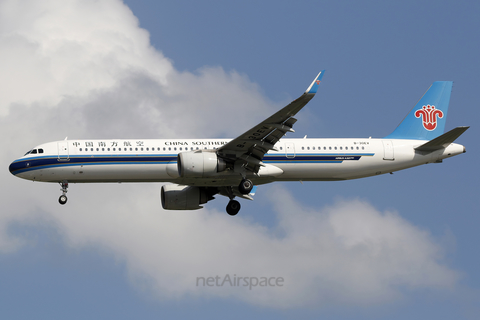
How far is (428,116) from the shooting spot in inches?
1794

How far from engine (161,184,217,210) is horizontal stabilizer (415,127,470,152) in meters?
14.2

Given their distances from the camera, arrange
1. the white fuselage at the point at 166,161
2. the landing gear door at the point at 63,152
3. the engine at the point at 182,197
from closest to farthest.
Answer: the white fuselage at the point at 166,161
the landing gear door at the point at 63,152
the engine at the point at 182,197

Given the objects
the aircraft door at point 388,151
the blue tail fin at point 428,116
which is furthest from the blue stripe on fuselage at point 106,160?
the blue tail fin at point 428,116

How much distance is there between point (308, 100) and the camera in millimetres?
32500

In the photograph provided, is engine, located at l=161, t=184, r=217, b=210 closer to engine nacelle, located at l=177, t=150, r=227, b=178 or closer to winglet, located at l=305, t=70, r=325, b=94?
engine nacelle, located at l=177, t=150, r=227, b=178

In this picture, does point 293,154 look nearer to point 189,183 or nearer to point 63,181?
point 189,183

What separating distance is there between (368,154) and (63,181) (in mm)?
18470

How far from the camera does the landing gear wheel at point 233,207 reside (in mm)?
42781

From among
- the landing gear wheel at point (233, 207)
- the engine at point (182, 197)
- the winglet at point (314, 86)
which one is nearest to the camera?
the winglet at point (314, 86)

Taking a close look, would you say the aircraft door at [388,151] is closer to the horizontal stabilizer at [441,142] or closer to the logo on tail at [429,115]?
the horizontal stabilizer at [441,142]

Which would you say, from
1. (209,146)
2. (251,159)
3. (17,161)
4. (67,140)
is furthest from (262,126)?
(17,161)

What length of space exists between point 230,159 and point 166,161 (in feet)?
12.9

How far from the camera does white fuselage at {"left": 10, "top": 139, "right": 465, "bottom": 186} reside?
39.2m

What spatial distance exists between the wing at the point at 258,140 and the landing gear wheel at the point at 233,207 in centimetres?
436
